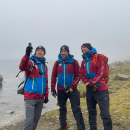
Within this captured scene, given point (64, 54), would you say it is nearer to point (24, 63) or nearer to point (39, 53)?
Result: point (39, 53)

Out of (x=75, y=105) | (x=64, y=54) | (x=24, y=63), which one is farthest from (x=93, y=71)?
(x=24, y=63)

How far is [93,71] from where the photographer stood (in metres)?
5.02

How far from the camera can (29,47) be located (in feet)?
13.9

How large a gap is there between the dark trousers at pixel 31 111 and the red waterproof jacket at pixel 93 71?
212 centimetres

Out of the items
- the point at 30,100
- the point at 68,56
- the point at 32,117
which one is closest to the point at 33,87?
the point at 30,100

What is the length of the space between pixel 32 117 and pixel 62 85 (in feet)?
6.05

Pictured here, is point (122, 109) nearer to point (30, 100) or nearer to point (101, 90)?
point (101, 90)

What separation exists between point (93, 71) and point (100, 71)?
0.30 m

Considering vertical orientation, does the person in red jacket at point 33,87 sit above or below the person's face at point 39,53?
below

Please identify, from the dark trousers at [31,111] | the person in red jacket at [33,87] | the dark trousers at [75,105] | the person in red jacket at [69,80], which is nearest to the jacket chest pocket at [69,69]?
the person in red jacket at [69,80]

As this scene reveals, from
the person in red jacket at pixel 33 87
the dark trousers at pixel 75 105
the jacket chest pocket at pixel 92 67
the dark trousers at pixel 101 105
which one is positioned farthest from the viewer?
the dark trousers at pixel 75 105

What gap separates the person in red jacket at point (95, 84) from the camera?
476cm

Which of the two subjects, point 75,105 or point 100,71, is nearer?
point 100,71

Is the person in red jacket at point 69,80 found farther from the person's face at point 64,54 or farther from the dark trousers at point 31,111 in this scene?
the dark trousers at point 31,111
